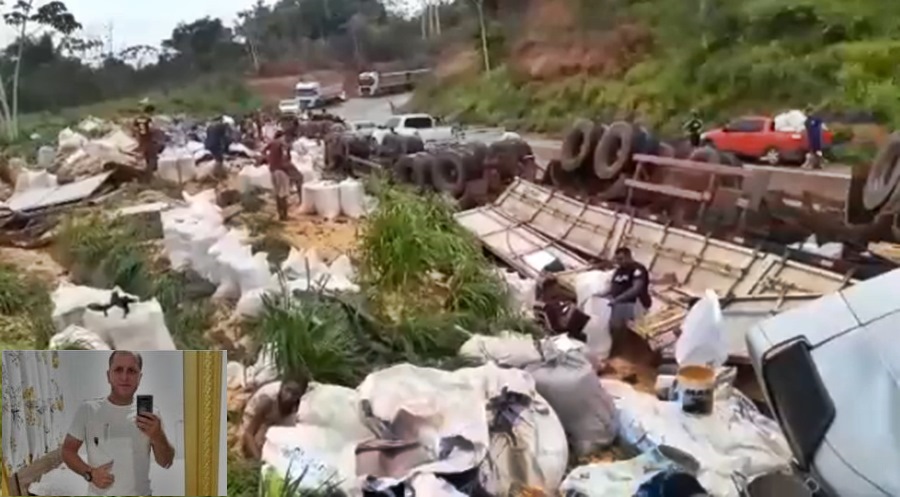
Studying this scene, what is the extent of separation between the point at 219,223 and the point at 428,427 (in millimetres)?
571

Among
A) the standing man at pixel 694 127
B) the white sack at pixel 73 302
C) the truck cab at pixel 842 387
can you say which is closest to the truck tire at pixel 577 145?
the standing man at pixel 694 127

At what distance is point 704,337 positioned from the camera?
202 cm

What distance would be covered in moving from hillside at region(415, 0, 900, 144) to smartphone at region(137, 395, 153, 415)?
30.9 inches

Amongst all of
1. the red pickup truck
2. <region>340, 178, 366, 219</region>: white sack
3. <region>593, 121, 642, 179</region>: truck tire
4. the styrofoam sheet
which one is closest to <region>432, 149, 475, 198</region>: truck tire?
<region>340, 178, 366, 219</region>: white sack

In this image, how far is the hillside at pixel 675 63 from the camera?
1970 mm

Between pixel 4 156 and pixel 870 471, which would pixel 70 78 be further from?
pixel 870 471

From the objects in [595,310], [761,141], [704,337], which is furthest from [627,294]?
[761,141]

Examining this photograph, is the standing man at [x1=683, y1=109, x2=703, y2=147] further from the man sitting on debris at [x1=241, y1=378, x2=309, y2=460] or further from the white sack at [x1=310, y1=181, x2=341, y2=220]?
the man sitting on debris at [x1=241, y1=378, x2=309, y2=460]

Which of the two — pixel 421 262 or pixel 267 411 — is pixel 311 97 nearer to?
pixel 421 262

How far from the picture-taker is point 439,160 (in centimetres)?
212

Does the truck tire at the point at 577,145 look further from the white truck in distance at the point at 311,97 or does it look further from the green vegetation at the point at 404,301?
the white truck in distance at the point at 311,97

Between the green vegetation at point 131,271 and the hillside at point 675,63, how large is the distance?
60cm

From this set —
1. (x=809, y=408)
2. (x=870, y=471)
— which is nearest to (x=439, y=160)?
(x=809, y=408)

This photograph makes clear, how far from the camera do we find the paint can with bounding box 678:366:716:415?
205 cm
